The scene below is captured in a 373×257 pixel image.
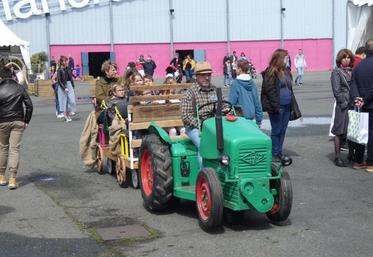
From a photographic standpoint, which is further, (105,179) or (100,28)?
(100,28)

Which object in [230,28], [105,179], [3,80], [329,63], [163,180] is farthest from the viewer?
[329,63]

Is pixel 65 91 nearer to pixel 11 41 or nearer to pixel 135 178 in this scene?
pixel 135 178

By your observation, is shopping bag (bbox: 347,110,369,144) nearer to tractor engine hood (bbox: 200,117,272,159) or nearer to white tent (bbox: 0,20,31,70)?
tractor engine hood (bbox: 200,117,272,159)

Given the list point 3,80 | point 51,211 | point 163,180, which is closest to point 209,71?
point 163,180

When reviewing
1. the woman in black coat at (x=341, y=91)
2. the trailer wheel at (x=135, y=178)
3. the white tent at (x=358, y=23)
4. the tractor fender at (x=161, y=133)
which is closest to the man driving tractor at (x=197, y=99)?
the tractor fender at (x=161, y=133)

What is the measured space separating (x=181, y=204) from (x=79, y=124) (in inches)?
361

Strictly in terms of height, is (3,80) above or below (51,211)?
above

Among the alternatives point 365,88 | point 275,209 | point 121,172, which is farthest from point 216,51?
point 275,209

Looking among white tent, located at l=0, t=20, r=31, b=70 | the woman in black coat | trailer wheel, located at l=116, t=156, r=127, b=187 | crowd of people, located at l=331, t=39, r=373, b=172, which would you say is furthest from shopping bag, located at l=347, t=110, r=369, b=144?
white tent, located at l=0, t=20, r=31, b=70

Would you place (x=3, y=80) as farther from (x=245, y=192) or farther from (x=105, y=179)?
(x=245, y=192)

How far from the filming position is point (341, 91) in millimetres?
9570

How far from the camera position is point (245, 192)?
19.2 feet

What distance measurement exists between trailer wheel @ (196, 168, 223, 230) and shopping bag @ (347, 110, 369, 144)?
12.1 feet

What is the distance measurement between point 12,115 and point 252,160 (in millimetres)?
4042
